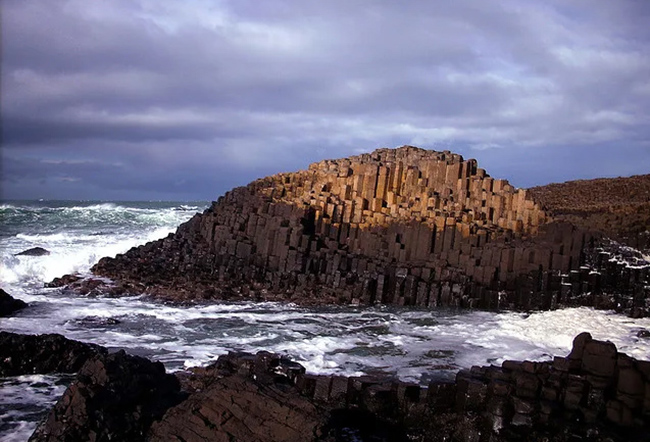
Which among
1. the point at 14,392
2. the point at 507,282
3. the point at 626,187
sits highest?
the point at 626,187

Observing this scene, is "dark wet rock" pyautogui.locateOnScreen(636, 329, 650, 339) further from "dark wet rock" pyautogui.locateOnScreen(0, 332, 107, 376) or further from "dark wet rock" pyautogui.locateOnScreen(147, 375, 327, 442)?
"dark wet rock" pyautogui.locateOnScreen(0, 332, 107, 376)

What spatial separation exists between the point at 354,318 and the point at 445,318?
76.7 inches

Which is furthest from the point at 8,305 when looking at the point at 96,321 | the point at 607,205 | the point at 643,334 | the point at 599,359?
the point at 607,205

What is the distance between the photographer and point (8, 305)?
1258 centimetres

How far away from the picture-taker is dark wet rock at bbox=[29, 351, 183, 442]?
5.75m

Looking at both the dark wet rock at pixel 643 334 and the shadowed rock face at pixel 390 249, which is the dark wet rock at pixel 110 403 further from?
the dark wet rock at pixel 643 334

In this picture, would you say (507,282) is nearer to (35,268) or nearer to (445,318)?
(445,318)

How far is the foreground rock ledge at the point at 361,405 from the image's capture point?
5504 mm

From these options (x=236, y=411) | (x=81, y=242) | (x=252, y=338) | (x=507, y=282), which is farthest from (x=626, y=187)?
(x=236, y=411)

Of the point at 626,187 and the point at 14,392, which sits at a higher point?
the point at 626,187

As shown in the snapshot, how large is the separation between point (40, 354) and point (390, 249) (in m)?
9.65

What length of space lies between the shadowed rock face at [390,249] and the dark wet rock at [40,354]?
6.11 metres

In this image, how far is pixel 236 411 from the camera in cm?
553

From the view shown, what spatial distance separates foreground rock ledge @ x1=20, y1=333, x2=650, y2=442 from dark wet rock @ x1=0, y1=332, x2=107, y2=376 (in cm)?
199
